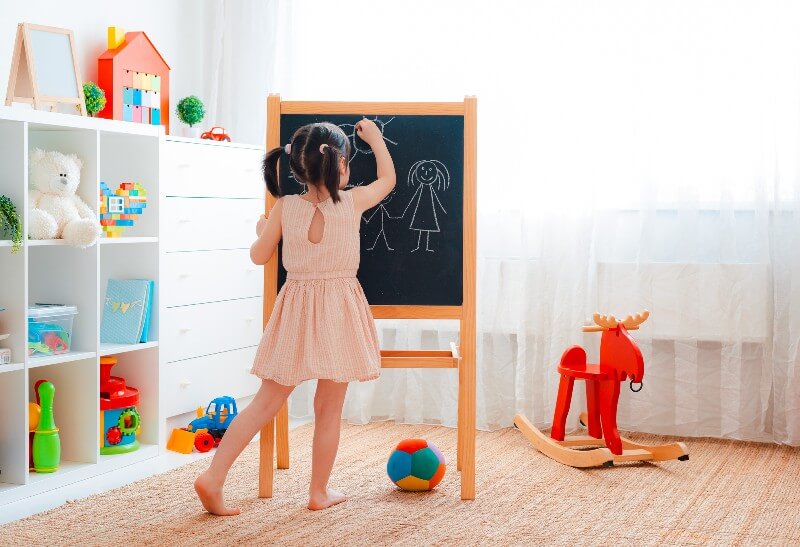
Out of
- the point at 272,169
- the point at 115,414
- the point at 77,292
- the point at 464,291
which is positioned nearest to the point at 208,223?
the point at 77,292

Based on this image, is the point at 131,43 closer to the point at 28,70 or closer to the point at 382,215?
the point at 28,70

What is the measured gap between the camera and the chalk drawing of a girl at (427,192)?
3.00 metres

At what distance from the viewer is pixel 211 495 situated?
273cm

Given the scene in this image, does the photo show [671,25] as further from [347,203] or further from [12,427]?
[12,427]

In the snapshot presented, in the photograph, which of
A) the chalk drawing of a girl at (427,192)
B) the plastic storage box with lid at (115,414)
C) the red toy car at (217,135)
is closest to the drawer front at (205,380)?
the plastic storage box with lid at (115,414)

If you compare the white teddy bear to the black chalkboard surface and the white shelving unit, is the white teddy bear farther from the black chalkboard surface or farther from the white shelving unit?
the black chalkboard surface

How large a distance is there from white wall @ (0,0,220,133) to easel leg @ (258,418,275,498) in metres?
1.48

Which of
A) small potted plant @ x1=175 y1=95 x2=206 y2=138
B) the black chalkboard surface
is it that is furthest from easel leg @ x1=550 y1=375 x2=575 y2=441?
small potted plant @ x1=175 y1=95 x2=206 y2=138

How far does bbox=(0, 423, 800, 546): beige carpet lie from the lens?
8.43 feet

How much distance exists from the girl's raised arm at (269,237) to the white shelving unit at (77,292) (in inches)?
23.1

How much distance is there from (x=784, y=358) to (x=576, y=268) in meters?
0.83

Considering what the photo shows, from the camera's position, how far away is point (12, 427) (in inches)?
113

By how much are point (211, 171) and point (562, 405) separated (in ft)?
5.12

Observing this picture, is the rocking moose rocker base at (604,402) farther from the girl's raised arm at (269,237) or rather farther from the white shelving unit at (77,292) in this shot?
the white shelving unit at (77,292)
